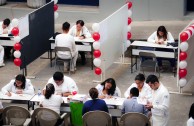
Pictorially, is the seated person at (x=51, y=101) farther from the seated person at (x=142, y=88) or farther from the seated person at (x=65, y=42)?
the seated person at (x=65, y=42)

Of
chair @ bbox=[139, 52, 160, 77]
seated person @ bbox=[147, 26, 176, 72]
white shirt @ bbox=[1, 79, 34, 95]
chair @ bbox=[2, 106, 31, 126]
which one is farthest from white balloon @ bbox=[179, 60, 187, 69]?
chair @ bbox=[2, 106, 31, 126]

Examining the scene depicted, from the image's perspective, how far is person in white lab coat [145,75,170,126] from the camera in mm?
13125

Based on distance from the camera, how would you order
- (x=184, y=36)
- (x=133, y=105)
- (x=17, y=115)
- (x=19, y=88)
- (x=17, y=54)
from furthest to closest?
(x=17, y=54)
(x=184, y=36)
(x=19, y=88)
(x=17, y=115)
(x=133, y=105)

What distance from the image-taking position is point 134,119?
12586mm

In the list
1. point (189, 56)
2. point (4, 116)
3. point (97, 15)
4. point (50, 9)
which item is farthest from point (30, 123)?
point (97, 15)

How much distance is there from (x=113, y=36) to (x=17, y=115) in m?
4.28

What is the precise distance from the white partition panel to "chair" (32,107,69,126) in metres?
3.20

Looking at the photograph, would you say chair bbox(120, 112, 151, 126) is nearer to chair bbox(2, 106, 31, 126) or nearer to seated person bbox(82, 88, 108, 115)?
seated person bbox(82, 88, 108, 115)

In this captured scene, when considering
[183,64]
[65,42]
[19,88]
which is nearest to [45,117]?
[19,88]

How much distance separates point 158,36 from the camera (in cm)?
1672

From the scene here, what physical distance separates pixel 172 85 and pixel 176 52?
849 mm

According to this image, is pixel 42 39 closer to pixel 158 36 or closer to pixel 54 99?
pixel 158 36

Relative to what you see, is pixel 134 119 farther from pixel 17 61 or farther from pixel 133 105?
pixel 17 61

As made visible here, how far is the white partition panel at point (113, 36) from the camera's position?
15766 millimetres
